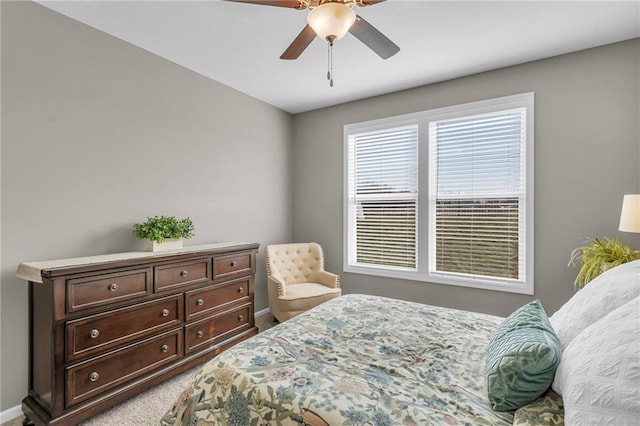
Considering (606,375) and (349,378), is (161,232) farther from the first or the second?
(606,375)

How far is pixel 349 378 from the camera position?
1263mm

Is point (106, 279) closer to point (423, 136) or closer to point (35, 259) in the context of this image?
point (35, 259)

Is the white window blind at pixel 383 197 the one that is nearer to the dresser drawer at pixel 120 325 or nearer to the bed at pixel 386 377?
the bed at pixel 386 377

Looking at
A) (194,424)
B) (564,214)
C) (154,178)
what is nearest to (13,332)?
(154,178)

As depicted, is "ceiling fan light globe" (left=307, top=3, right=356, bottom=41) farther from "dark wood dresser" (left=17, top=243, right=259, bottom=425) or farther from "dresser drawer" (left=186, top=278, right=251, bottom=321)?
"dresser drawer" (left=186, top=278, right=251, bottom=321)

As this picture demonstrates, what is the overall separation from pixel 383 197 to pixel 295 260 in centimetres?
140

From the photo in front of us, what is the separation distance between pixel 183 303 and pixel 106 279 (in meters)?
0.65

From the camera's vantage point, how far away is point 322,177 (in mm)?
4379

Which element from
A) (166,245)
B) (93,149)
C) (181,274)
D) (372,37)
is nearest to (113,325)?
(181,274)

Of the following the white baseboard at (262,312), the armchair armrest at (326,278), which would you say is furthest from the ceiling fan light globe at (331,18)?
the white baseboard at (262,312)

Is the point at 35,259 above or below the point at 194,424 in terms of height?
above

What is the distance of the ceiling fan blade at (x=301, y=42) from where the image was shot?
6.11 feet

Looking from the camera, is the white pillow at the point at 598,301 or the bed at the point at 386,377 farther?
the white pillow at the point at 598,301

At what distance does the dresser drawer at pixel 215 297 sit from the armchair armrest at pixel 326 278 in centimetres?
101
